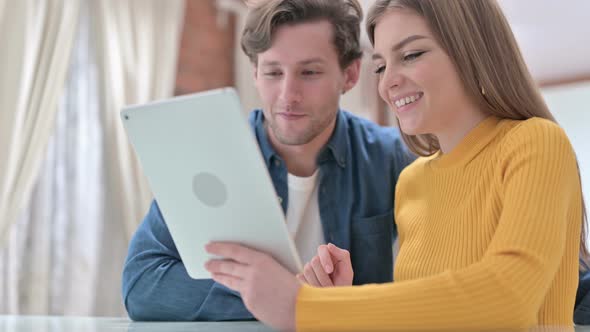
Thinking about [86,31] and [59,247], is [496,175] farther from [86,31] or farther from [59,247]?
[86,31]

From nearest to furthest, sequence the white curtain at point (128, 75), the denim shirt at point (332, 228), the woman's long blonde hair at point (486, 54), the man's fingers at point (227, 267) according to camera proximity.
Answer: the man's fingers at point (227, 267) → the woman's long blonde hair at point (486, 54) → the denim shirt at point (332, 228) → the white curtain at point (128, 75)

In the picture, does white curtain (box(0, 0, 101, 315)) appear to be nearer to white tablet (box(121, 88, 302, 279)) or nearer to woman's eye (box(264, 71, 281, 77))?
woman's eye (box(264, 71, 281, 77))

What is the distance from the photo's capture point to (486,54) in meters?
1.09

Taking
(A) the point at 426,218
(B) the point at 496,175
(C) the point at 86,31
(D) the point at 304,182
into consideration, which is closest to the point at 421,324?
(B) the point at 496,175

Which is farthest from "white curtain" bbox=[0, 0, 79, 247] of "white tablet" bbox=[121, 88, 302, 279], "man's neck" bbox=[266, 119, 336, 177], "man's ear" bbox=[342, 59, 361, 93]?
"white tablet" bbox=[121, 88, 302, 279]

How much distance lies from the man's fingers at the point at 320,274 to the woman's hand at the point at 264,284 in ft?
0.80

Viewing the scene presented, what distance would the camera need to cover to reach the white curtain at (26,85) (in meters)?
2.92

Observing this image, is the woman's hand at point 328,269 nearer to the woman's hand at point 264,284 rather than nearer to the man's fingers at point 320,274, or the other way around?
the man's fingers at point 320,274

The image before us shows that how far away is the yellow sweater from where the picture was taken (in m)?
0.77

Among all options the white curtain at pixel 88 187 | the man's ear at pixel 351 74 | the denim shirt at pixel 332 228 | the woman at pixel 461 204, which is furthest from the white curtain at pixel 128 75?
the woman at pixel 461 204

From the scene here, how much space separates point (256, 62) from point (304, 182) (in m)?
0.39

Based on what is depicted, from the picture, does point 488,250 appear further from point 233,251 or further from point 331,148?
point 331,148

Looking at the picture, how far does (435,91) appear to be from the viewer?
1120 millimetres

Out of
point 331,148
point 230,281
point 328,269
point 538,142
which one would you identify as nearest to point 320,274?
point 328,269
